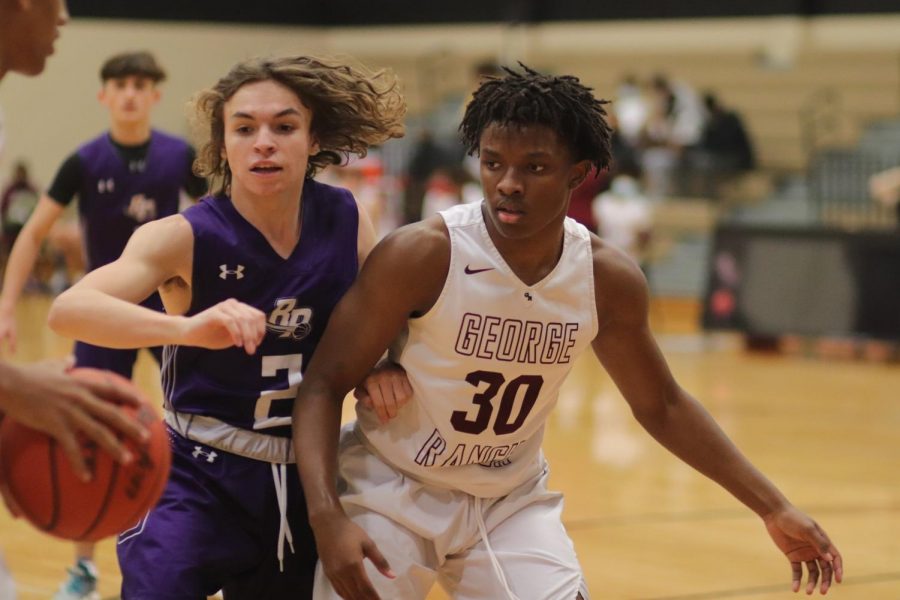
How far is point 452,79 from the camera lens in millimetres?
23016

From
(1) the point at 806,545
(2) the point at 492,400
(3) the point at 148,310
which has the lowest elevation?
(1) the point at 806,545

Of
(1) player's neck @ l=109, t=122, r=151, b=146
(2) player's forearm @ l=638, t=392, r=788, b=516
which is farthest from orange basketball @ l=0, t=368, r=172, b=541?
(1) player's neck @ l=109, t=122, r=151, b=146

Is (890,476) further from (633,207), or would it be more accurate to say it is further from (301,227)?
(633,207)

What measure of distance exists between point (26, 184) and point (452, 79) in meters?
8.22

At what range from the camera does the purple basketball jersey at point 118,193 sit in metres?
5.98

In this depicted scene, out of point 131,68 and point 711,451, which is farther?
point 131,68

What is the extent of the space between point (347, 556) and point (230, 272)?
0.85 meters

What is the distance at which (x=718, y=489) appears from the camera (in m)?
7.07

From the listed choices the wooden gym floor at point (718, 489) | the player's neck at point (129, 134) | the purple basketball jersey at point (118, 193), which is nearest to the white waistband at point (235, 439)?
the wooden gym floor at point (718, 489)

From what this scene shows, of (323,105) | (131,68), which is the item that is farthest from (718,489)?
(323,105)

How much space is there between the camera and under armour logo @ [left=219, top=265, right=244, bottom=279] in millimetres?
3570

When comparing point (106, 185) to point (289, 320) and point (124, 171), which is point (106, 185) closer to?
point (124, 171)

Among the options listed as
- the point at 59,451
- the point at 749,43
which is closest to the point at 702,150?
the point at 749,43

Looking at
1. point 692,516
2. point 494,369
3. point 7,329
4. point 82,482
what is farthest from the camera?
point 692,516
